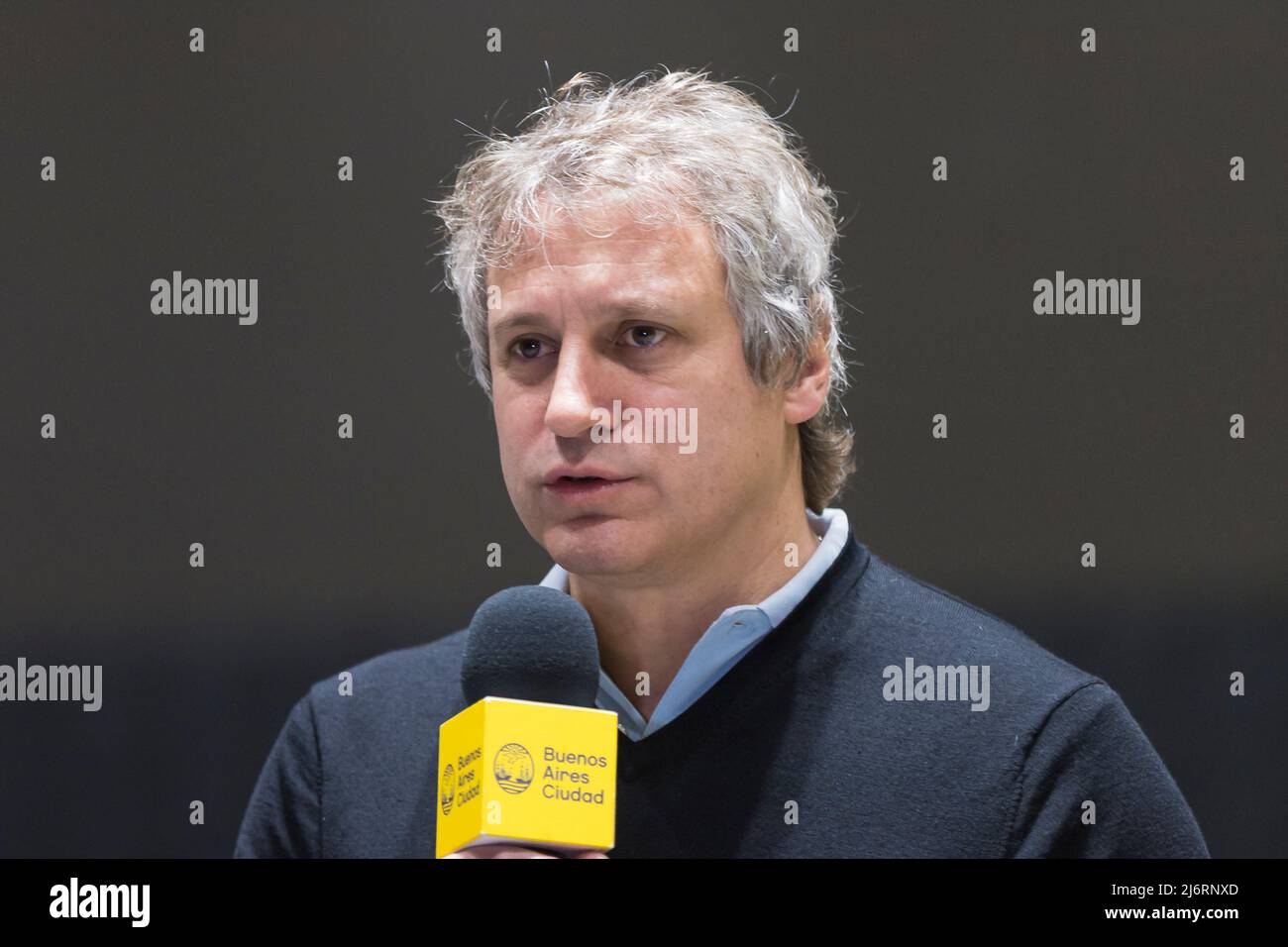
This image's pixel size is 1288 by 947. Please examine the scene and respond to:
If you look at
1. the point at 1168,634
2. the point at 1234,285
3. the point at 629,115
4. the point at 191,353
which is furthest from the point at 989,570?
the point at 191,353

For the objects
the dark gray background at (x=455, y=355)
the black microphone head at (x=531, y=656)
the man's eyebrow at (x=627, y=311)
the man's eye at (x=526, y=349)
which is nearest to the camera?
the black microphone head at (x=531, y=656)

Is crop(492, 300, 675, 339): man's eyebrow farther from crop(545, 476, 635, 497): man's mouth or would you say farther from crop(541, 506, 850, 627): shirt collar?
crop(541, 506, 850, 627): shirt collar

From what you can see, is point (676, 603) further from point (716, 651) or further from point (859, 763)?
point (859, 763)

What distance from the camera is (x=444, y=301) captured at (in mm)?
3551

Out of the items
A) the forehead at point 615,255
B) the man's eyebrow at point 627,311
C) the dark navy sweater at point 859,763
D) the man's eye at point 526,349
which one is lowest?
the dark navy sweater at point 859,763

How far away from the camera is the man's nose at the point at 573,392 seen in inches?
107

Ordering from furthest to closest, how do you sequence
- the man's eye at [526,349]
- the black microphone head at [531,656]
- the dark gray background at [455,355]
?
1. the dark gray background at [455,355]
2. the man's eye at [526,349]
3. the black microphone head at [531,656]

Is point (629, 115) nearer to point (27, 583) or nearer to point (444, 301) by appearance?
point (444, 301)

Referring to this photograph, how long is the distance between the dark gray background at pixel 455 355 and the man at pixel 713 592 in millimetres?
332

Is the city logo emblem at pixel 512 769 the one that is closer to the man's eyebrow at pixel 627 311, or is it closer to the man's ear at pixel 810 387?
the man's eyebrow at pixel 627 311

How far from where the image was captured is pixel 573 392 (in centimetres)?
273

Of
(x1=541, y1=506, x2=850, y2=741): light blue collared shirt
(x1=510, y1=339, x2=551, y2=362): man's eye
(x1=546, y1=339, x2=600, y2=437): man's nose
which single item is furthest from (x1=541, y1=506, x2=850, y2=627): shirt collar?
(x1=510, y1=339, x2=551, y2=362): man's eye

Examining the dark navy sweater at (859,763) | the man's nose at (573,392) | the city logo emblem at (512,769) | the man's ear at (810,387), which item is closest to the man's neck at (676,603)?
the dark navy sweater at (859,763)
